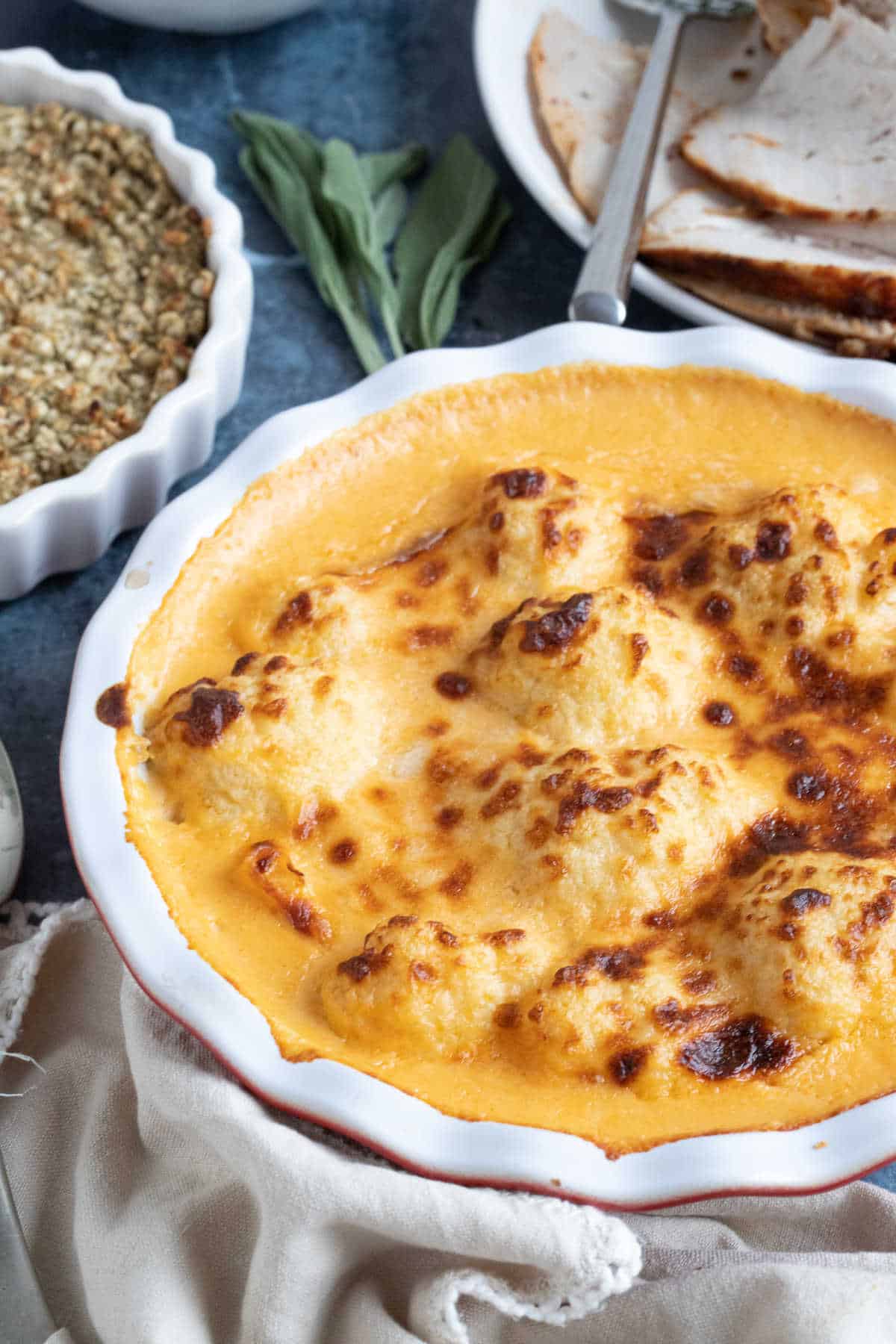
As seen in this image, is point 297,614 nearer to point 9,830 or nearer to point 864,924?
point 9,830

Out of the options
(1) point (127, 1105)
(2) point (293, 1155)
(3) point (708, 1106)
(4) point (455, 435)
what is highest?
(4) point (455, 435)

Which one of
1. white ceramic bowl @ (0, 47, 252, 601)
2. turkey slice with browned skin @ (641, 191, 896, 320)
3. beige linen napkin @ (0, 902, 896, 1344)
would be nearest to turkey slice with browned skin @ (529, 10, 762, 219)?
turkey slice with browned skin @ (641, 191, 896, 320)

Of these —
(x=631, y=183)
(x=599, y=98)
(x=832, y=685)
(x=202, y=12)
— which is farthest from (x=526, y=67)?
(x=832, y=685)

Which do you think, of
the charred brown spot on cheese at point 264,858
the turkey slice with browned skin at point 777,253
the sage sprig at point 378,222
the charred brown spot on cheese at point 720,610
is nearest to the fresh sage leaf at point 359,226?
the sage sprig at point 378,222

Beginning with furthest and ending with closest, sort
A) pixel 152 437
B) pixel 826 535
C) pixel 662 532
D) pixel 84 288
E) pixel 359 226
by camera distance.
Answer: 1. pixel 359 226
2. pixel 84 288
3. pixel 152 437
4. pixel 662 532
5. pixel 826 535

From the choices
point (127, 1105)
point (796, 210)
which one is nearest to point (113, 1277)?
point (127, 1105)

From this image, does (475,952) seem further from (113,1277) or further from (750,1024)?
(113,1277)

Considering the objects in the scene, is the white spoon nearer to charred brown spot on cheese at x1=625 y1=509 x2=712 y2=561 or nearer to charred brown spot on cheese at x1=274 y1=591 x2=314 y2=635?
charred brown spot on cheese at x1=274 y1=591 x2=314 y2=635
